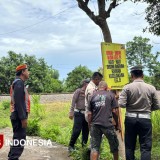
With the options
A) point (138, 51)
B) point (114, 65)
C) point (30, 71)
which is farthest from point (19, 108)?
point (138, 51)

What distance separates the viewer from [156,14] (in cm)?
999

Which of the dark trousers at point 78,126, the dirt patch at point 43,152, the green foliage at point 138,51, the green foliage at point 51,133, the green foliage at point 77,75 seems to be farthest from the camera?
the green foliage at point 138,51

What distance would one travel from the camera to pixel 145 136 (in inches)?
244

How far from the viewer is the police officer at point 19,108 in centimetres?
634

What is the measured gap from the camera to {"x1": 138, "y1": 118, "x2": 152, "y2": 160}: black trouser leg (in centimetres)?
614

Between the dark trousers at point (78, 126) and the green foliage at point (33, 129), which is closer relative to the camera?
the dark trousers at point (78, 126)

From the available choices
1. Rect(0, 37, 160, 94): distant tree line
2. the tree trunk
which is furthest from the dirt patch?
Rect(0, 37, 160, 94): distant tree line

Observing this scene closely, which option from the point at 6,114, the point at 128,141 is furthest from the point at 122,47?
the point at 6,114

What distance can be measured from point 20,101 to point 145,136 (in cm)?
229

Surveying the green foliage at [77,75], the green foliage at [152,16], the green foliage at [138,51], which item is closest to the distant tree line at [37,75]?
the green foliage at [77,75]

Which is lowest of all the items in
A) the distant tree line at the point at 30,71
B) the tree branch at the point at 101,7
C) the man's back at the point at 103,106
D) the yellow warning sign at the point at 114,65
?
the man's back at the point at 103,106

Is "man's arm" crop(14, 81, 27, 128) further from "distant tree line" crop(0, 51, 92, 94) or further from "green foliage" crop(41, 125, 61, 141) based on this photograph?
"distant tree line" crop(0, 51, 92, 94)

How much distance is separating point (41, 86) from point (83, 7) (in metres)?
43.0

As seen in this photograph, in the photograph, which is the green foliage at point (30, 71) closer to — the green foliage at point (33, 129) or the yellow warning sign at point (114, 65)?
the green foliage at point (33, 129)
